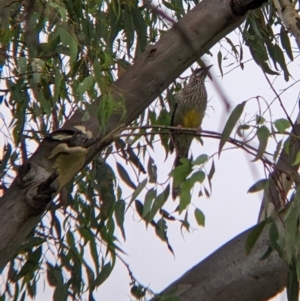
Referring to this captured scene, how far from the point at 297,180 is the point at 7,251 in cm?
74

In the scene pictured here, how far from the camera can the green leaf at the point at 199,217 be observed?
2.05m

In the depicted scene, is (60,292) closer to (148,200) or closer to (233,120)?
(148,200)

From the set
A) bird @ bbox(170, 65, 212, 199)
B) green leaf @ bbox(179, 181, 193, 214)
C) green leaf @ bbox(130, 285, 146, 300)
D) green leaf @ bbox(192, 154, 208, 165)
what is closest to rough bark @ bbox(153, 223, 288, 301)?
green leaf @ bbox(130, 285, 146, 300)

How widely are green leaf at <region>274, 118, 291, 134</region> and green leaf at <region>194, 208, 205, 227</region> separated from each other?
0.35m

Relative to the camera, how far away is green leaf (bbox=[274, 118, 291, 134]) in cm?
183

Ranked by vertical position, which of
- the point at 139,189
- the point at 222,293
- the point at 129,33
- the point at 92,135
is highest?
the point at 129,33

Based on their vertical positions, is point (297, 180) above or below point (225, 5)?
below

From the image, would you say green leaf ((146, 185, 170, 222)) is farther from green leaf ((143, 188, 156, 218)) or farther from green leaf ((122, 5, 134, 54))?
green leaf ((122, 5, 134, 54))

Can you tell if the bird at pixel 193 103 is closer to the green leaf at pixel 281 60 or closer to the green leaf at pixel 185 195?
→ the green leaf at pixel 281 60

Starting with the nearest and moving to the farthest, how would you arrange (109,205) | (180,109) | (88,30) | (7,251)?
(7,251) < (88,30) < (109,205) < (180,109)

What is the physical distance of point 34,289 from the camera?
2729 millimetres

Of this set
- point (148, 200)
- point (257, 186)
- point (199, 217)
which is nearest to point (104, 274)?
point (148, 200)

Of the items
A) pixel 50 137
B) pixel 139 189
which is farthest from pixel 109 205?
pixel 50 137

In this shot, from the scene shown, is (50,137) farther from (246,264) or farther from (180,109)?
(180,109)
